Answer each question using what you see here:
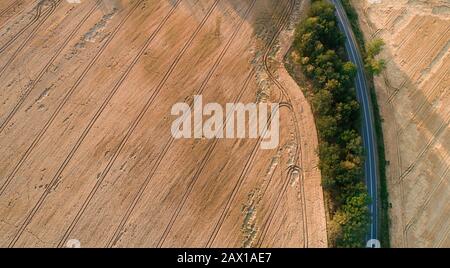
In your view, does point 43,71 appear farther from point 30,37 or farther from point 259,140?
point 259,140

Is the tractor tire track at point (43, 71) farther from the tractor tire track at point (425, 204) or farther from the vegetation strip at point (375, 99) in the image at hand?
the tractor tire track at point (425, 204)

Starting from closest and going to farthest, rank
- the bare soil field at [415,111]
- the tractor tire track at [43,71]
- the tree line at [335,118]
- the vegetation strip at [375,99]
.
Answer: the tree line at [335,118] → the vegetation strip at [375,99] → the bare soil field at [415,111] → the tractor tire track at [43,71]

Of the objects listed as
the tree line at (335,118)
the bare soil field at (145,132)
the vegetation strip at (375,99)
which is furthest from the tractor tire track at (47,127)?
the vegetation strip at (375,99)

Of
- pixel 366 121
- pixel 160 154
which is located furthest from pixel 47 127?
pixel 366 121

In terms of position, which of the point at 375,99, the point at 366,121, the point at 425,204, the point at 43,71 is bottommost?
the point at 425,204

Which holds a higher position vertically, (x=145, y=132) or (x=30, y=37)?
(x=30, y=37)
